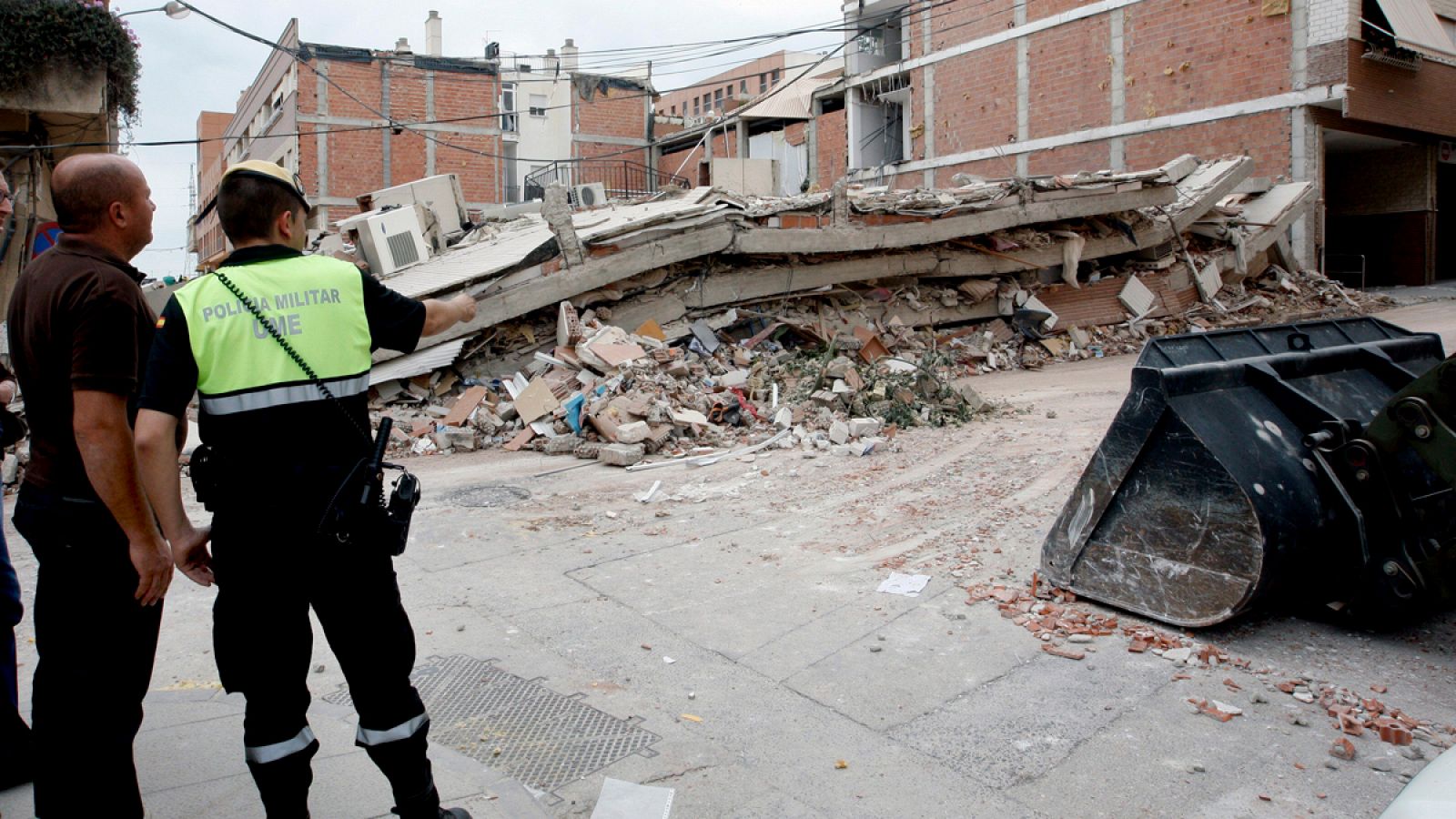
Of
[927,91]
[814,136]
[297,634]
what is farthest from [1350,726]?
[814,136]

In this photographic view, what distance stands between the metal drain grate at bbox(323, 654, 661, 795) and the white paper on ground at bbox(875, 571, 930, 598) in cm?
164

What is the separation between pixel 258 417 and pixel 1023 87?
2551 cm

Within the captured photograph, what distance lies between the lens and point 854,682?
3586 millimetres

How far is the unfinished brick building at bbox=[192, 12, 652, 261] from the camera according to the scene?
31547mm

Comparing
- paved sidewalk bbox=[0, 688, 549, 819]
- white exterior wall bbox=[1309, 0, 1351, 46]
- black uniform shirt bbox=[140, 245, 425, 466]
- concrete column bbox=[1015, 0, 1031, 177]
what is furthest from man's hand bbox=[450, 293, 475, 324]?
concrete column bbox=[1015, 0, 1031, 177]

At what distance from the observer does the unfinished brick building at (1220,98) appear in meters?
19.3

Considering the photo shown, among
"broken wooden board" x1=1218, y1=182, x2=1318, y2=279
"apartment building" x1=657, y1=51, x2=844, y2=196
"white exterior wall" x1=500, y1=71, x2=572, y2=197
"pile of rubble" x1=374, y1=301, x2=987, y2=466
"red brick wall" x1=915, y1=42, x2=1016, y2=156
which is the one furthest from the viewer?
"white exterior wall" x1=500, y1=71, x2=572, y2=197

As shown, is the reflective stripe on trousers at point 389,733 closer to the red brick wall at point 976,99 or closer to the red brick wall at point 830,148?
the red brick wall at point 976,99

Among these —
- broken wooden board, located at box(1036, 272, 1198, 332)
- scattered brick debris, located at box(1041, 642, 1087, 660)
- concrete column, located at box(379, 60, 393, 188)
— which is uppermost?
concrete column, located at box(379, 60, 393, 188)

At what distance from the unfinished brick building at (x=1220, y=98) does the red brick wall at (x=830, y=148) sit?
8.43ft

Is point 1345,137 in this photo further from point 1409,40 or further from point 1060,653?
point 1060,653

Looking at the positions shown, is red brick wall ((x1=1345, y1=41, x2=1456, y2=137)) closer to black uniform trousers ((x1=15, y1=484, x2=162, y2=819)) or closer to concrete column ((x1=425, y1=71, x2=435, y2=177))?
black uniform trousers ((x1=15, y1=484, x2=162, y2=819))

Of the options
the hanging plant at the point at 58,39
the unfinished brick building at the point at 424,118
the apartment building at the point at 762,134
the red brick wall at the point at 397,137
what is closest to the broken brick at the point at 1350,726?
the hanging plant at the point at 58,39

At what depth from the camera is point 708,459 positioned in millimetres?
7801
